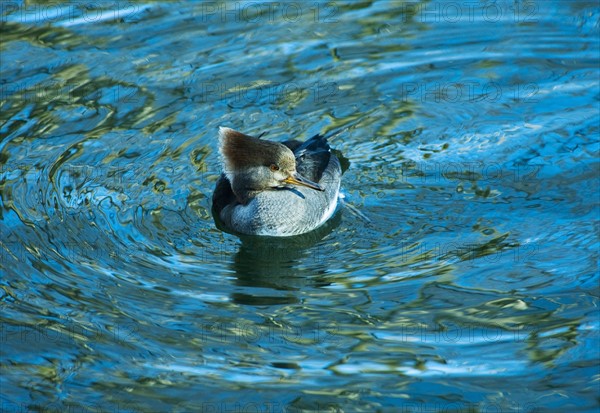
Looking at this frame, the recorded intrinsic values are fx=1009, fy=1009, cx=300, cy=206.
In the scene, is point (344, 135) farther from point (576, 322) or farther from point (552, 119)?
point (576, 322)

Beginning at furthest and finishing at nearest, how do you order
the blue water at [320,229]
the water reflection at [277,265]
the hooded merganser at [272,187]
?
the hooded merganser at [272,187]
the water reflection at [277,265]
the blue water at [320,229]

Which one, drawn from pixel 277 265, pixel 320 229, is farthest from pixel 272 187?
pixel 277 265

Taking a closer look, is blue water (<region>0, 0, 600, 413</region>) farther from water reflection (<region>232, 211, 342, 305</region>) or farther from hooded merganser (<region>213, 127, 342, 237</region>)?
hooded merganser (<region>213, 127, 342, 237</region>)

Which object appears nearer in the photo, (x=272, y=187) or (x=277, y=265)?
(x=277, y=265)

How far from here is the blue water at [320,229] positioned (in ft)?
23.0

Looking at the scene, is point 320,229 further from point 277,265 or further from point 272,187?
point 277,265

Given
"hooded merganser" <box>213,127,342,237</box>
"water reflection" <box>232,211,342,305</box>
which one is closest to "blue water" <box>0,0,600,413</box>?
"water reflection" <box>232,211,342,305</box>

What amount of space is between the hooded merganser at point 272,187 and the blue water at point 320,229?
17 cm

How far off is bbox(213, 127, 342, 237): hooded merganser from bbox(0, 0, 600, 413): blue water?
17cm

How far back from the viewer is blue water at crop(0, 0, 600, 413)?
702 centimetres

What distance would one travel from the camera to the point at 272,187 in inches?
367

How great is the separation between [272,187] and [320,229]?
62cm

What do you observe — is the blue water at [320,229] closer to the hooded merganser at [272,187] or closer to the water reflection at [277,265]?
the water reflection at [277,265]

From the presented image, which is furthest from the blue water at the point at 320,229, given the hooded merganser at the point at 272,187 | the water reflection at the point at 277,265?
the hooded merganser at the point at 272,187
